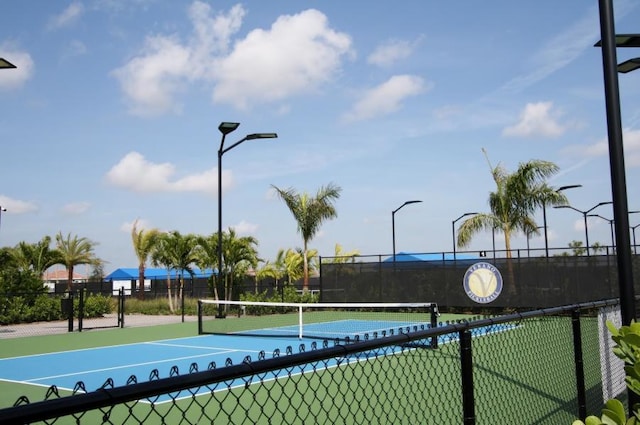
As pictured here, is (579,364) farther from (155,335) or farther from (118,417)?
(155,335)

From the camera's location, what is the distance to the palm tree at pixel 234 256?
34.3 meters

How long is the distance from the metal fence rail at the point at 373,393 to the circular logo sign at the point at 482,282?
1101cm

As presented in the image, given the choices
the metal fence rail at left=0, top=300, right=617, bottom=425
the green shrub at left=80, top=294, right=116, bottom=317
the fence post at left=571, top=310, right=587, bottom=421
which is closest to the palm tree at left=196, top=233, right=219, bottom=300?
the green shrub at left=80, top=294, right=116, bottom=317

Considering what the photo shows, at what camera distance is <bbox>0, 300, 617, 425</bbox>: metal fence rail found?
2271 mm

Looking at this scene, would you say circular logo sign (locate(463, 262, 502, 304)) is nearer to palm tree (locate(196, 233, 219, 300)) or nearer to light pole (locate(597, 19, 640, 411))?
palm tree (locate(196, 233, 219, 300))

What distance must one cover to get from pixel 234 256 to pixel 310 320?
31.1 feet

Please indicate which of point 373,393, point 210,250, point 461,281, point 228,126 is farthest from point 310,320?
point 373,393

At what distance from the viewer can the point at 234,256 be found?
113ft

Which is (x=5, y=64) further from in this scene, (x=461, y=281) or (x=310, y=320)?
(x=461, y=281)

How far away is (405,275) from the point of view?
2972 centimetres

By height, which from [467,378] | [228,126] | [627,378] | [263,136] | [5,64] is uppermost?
[228,126]

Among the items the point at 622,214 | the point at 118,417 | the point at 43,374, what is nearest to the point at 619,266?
the point at 622,214

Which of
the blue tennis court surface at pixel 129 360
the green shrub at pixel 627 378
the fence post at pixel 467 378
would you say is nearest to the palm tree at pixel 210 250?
the blue tennis court surface at pixel 129 360

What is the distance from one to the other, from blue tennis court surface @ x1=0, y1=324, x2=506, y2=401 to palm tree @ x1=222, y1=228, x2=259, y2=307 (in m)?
15.3
